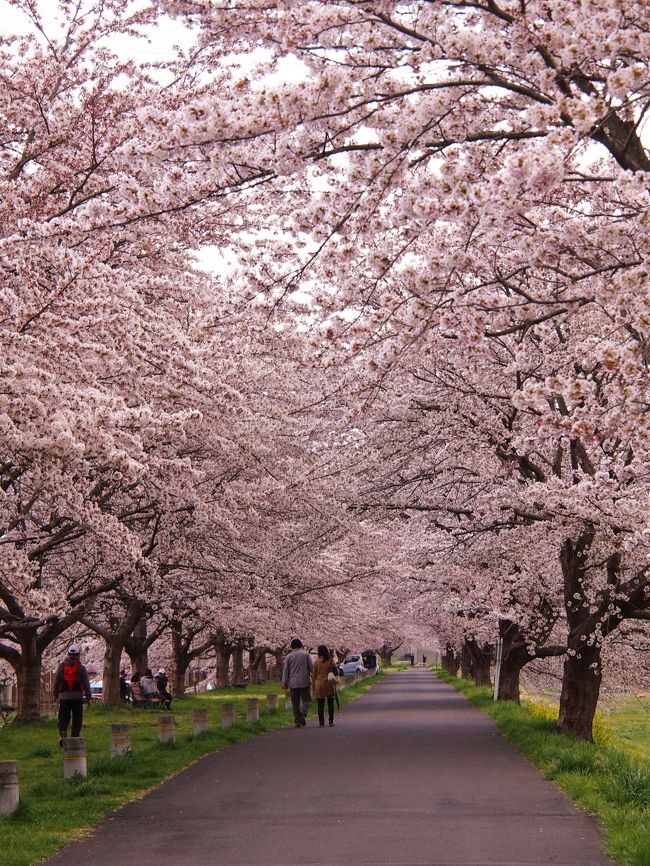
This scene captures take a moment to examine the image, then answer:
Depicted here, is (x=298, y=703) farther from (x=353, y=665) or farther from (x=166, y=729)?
(x=353, y=665)

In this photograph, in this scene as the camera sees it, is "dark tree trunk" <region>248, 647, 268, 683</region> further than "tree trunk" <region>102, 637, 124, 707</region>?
Yes

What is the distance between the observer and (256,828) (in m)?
8.79

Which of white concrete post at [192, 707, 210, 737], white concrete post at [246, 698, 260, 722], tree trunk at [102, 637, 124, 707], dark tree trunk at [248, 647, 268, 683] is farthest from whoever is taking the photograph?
dark tree trunk at [248, 647, 268, 683]

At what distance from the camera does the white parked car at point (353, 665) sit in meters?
66.9

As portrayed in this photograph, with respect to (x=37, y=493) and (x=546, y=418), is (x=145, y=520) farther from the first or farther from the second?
(x=546, y=418)

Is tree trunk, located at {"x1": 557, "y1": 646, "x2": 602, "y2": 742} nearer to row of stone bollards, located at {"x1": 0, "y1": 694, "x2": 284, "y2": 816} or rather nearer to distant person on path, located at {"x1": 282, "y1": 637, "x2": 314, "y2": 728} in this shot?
distant person on path, located at {"x1": 282, "y1": 637, "x2": 314, "y2": 728}

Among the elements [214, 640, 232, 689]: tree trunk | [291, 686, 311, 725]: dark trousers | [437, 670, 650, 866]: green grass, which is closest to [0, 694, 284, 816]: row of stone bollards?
[291, 686, 311, 725]: dark trousers

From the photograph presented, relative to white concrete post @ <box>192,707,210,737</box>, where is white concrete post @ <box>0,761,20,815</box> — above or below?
above

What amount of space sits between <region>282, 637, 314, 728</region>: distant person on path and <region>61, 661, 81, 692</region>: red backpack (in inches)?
201

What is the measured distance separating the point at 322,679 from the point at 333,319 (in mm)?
13878

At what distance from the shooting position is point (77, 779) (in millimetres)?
11000

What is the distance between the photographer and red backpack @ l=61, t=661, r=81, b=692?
1497 cm

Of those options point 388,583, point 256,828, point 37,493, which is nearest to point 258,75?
point 37,493

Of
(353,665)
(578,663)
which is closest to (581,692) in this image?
(578,663)
